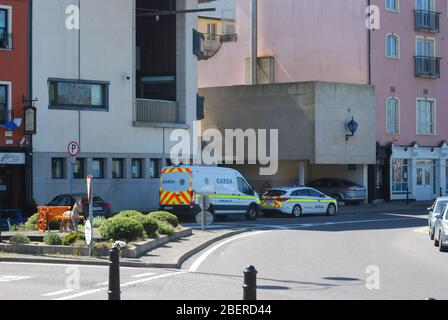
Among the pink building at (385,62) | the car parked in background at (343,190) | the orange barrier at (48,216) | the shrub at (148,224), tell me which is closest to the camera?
the shrub at (148,224)

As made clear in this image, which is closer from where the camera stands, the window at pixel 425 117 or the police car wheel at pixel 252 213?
the police car wheel at pixel 252 213

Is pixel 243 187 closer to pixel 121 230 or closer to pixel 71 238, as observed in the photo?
pixel 121 230

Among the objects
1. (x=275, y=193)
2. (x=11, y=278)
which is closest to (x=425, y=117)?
(x=275, y=193)

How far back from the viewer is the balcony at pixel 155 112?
129ft

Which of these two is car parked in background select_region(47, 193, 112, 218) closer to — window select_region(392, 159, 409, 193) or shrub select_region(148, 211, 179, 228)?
shrub select_region(148, 211, 179, 228)

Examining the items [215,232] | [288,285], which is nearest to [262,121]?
[215,232]

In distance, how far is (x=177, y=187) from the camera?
3191cm

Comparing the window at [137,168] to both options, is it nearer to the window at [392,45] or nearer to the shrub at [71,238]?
the shrub at [71,238]

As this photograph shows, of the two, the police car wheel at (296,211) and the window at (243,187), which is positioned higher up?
the window at (243,187)

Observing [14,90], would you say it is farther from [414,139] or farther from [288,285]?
[414,139]

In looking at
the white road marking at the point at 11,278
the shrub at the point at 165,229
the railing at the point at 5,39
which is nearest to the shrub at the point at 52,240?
the shrub at the point at 165,229

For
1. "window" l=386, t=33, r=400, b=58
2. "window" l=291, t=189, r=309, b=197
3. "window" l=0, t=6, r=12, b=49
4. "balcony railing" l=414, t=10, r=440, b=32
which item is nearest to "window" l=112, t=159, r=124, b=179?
"window" l=0, t=6, r=12, b=49

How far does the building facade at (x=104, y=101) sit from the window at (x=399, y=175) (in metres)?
16.5

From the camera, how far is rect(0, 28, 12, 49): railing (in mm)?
34531
